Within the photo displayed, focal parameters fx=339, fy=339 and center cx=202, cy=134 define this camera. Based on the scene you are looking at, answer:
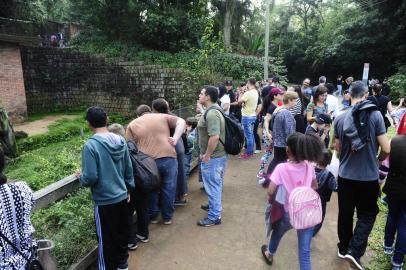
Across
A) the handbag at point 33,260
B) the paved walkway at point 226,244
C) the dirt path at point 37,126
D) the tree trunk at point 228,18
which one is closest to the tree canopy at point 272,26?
the tree trunk at point 228,18

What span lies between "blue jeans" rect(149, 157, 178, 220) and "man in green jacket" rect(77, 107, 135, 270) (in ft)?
2.91

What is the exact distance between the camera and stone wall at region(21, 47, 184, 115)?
16562mm

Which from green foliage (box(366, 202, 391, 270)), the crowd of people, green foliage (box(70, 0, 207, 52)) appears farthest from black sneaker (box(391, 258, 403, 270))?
green foliage (box(70, 0, 207, 52))

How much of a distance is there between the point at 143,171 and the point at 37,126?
41.1 feet

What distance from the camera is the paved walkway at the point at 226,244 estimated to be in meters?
3.79

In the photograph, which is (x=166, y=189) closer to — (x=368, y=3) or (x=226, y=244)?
(x=226, y=244)

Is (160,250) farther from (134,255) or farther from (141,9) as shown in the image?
(141,9)

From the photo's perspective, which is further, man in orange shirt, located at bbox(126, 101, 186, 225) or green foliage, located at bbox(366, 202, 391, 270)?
man in orange shirt, located at bbox(126, 101, 186, 225)

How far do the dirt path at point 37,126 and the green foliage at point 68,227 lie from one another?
10.5 m

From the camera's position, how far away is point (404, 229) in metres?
3.44

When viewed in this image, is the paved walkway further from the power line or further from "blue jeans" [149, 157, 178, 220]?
the power line

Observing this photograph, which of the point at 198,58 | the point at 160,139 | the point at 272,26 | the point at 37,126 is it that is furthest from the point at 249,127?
the point at 272,26

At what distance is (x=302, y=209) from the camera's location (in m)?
3.14

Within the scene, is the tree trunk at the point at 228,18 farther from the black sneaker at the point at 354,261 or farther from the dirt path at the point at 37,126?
the black sneaker at the point at 354,261
